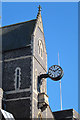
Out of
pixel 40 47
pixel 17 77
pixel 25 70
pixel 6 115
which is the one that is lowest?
pixel 6 115

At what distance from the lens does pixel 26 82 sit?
147 feet

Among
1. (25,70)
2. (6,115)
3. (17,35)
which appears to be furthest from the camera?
(17,35)

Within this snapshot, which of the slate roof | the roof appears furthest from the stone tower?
the roof

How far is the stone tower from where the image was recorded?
4388 centimetres

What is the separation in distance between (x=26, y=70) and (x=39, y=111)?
223 inches

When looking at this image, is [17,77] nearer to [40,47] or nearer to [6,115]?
[40,47]

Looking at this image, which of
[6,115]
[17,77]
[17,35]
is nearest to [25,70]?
[17,77]

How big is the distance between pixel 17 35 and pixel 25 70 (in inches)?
261

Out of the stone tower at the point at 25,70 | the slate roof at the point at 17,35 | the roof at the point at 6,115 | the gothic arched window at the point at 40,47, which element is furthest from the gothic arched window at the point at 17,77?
the gothic arched window at the point at 40,47

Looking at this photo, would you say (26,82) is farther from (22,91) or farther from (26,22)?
(26,22)

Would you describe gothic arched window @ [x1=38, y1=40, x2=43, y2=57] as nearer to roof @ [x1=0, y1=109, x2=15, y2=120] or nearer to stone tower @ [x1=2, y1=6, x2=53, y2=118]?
stone tower @ [x1=2, y1=6, x2=53, y2=118]

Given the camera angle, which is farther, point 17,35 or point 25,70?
point 17,35

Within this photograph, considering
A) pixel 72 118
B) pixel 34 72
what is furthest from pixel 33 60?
pixel 72 118

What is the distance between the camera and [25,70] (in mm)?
45719
